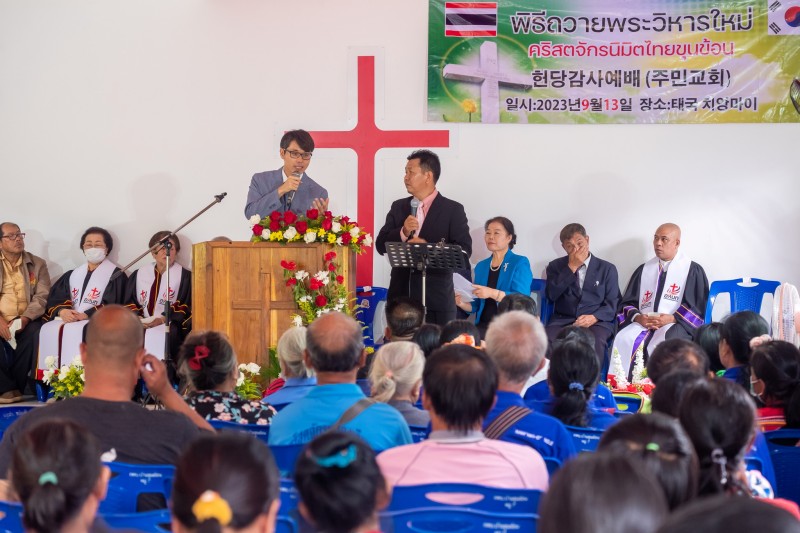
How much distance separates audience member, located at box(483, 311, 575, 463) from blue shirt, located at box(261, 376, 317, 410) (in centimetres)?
81

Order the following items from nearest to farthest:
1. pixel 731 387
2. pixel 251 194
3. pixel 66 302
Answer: pixel 731 387 < pixel 251 194 < pixel 66 302

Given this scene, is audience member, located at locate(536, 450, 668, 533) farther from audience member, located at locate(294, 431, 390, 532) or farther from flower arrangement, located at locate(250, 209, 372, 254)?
flower arrangement, located at locate(250, 209, 372, 254)

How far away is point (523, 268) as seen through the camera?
22.8 ft

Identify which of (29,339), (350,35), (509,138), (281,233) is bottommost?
(29,339)

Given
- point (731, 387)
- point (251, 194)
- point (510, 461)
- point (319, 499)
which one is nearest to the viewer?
point (319, 499)

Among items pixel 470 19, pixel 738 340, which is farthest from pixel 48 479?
pixel 470 19

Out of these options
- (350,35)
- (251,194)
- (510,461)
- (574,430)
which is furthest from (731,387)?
(350,35)

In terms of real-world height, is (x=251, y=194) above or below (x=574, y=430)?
above

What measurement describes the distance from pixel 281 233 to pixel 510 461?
3.32 metres

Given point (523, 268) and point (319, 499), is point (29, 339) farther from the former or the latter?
point (319, 499)

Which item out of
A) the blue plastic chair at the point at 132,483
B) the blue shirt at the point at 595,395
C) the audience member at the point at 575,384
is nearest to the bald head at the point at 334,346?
the audience member at the point at 575,384

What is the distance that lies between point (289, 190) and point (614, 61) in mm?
2892

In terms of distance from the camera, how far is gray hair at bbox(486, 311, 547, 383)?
9.78 ft

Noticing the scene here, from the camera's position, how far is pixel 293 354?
375 cm
